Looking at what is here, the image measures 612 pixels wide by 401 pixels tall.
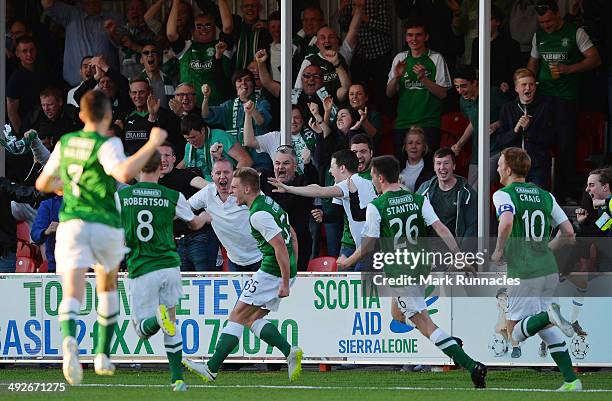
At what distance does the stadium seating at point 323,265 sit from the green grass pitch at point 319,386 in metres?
1.07

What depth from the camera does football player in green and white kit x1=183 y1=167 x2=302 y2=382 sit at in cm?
1313

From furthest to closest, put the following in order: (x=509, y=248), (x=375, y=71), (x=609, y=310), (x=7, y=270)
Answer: (x=375, y=71) < (x=7, y=270) < (x=609, y=310) < (x=509, y=248)

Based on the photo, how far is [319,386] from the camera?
43.7ft

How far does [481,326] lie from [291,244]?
2.53 m

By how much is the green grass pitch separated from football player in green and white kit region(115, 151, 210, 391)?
590 millimetres

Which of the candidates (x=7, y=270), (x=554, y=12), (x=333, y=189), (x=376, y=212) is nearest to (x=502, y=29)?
(x=554, y=12)

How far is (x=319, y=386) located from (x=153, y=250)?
79.2 inches

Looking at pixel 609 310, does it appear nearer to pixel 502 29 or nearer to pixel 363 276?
pixel 363 276

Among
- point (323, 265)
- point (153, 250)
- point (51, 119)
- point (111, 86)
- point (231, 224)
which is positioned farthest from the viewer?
point (111, 86)

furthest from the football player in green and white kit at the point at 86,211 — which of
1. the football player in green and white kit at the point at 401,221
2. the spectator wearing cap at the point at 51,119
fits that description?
the spectator wearing cap at the point at 51,119

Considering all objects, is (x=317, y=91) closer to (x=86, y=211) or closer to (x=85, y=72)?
(x=85, y=72)

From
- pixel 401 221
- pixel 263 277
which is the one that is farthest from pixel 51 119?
pixel 401 221

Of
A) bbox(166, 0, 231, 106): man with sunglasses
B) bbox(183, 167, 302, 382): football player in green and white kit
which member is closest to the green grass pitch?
bbox(183, 167, 302, 382): football player in green and white kit

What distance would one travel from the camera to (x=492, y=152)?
16.5 m
